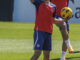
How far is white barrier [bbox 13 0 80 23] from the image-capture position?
26016 mm

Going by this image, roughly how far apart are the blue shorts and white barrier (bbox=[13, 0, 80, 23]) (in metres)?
19.4

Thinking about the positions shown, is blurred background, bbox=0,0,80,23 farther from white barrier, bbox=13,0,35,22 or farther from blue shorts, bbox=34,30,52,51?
blue shorts, bbox=34,30,52,51

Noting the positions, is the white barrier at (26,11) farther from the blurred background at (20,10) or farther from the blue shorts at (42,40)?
the blue shorts at (42,40)

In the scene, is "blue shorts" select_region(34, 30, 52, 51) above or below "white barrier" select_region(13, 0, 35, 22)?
above

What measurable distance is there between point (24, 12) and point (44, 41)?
64.9 ft

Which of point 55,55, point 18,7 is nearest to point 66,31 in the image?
point 55,55

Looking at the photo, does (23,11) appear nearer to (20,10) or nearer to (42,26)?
(20,10)

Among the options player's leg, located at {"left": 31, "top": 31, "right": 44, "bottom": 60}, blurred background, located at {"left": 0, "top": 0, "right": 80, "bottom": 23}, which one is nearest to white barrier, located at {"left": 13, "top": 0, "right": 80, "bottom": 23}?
blurred background, located at {"left": 0, "top": 0, "right": 80, "bottom": 23}

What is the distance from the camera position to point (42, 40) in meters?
6.54

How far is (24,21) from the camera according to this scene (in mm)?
26453

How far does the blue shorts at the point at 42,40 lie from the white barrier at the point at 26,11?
19.4 m

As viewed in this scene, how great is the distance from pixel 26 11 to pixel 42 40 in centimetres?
1995

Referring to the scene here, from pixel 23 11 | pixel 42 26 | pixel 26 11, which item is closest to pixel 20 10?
pixel 23 11

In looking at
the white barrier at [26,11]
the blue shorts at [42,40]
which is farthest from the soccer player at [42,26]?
the white barrier at [26,11]
